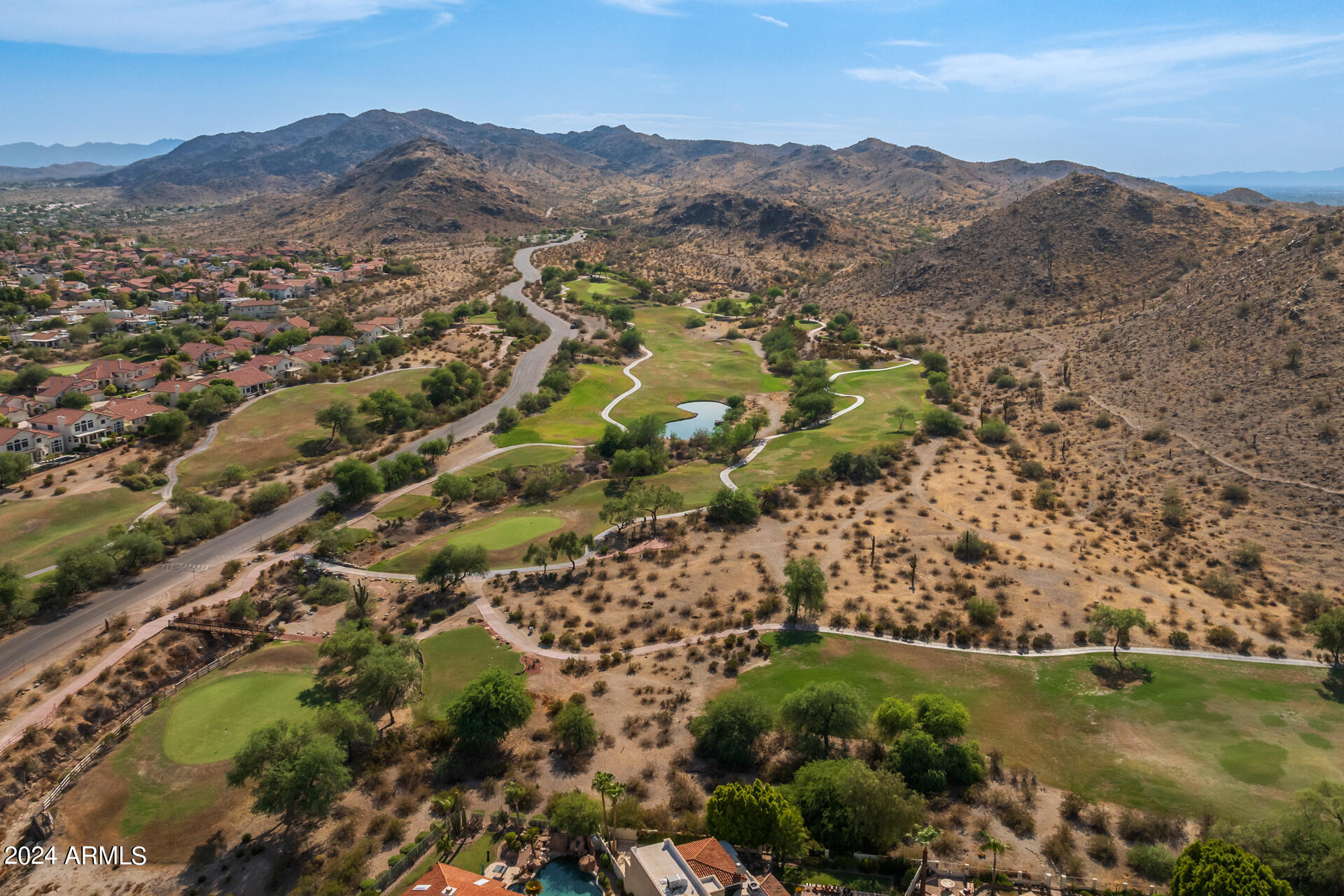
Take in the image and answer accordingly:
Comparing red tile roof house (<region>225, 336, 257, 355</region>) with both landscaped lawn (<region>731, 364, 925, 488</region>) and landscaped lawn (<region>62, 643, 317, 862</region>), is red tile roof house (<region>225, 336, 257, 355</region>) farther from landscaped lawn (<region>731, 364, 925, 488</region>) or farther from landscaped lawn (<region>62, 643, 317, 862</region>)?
landscaped lawn (<region>731, 364, 925, 488</region>)

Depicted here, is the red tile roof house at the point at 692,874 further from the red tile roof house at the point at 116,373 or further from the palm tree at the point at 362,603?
the red tile roof house at the point at 116,373

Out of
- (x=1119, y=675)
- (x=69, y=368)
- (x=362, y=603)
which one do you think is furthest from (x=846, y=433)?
(x=69, y=368)

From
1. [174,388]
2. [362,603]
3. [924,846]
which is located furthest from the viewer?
[174,388]

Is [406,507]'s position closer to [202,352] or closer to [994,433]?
[202,352]

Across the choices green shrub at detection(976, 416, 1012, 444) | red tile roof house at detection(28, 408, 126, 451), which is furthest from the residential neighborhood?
green shrub at detection(976, 416, 1012, 444)

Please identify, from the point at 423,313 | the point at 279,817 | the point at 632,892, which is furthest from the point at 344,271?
the point at 632,892

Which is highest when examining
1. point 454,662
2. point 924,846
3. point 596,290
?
point 596,290
